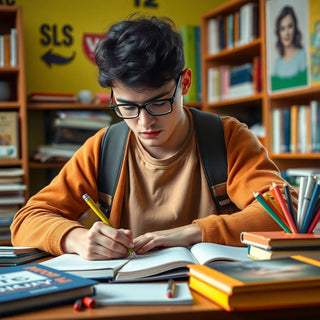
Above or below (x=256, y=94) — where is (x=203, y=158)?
below

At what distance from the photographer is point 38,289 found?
2.60ft

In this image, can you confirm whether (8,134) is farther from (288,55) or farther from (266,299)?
(266,299)

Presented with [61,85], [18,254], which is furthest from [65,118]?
[18,254]

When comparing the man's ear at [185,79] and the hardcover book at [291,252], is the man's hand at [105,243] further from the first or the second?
the man's ear at [185,79]

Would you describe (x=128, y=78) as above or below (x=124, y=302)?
above

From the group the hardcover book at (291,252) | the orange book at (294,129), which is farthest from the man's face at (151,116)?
the orange book at (294,129)

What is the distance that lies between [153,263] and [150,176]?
23.1 inches

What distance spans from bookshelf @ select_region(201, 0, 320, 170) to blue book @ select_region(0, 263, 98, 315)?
2.13 meters

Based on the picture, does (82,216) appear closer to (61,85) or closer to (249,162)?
(249,162)

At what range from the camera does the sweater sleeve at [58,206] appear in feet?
4.14

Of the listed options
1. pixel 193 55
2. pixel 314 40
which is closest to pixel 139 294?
pixel 314 40

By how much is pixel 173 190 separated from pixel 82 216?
12.5 inches

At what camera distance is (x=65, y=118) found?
326cm

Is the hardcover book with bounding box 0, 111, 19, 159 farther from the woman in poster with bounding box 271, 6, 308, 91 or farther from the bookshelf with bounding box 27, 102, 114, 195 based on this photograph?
the woman in poster with bounding box 271, 6, 308, 91
